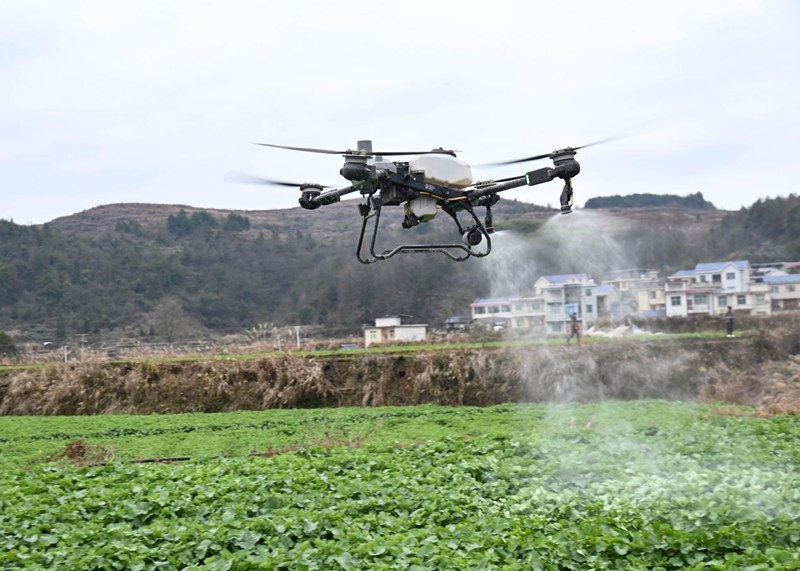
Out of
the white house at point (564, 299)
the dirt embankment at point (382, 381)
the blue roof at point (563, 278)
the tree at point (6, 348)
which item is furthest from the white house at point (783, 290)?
the tree at point (6, 348)

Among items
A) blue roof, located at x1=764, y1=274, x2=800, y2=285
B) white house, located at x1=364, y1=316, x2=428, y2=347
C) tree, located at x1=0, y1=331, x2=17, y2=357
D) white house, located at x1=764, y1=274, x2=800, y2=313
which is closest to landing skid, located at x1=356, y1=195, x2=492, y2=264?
white house, located at x1=364, y1=316, x2=428, y2=347

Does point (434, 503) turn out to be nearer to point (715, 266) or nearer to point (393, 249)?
point (393, 249)

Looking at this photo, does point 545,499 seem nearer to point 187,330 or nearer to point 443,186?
point 443,186

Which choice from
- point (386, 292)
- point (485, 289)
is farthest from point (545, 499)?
point (485, 289)

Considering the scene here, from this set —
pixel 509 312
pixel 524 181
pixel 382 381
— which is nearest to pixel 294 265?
pixel 509 312

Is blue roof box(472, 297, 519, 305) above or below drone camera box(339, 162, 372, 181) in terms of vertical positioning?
below

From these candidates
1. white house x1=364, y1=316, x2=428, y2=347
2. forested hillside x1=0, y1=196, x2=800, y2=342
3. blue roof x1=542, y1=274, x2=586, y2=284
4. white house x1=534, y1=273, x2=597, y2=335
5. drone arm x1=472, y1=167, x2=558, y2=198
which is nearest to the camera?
drone arm x1=472, y1=167, x2=558, y2=198

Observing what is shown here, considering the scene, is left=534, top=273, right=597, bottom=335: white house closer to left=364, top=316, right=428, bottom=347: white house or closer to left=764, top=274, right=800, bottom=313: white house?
left=364, top=316, right=428, bottom=347: white house
